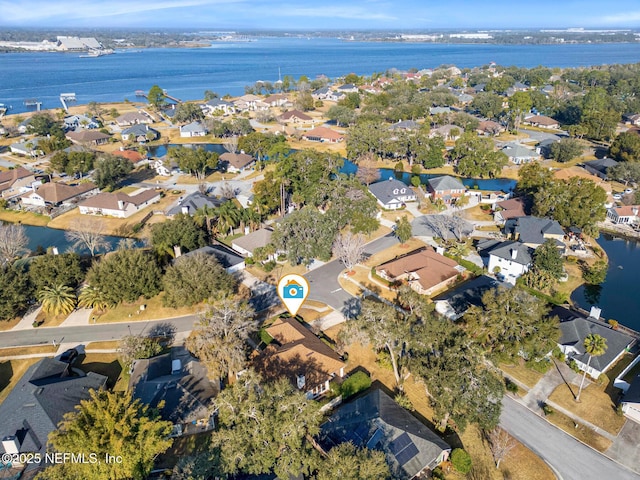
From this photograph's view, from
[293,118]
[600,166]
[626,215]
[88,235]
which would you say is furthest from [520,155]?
[88,235]

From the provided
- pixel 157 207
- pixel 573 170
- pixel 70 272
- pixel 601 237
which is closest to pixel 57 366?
pixel 70 272

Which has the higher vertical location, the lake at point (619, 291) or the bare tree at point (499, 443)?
the bare tree at point (499, 443)

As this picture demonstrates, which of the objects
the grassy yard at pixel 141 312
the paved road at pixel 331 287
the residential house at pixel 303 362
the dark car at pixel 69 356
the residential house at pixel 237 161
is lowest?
the grassy yard at pixel 141 312

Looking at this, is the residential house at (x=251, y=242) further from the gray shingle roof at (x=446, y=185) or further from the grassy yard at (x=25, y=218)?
the grassy yard at (x=25, y=218)

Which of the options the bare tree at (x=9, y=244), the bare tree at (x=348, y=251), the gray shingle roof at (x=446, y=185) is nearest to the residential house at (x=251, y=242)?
the bare tree at (x=348, y=251)

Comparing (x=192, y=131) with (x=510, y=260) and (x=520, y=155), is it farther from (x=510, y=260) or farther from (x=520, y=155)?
(x=510, y=260)

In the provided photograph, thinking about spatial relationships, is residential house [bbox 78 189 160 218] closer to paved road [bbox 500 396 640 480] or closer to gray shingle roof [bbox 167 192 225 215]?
gray shingle roof [bbox 167 192 225 215]
